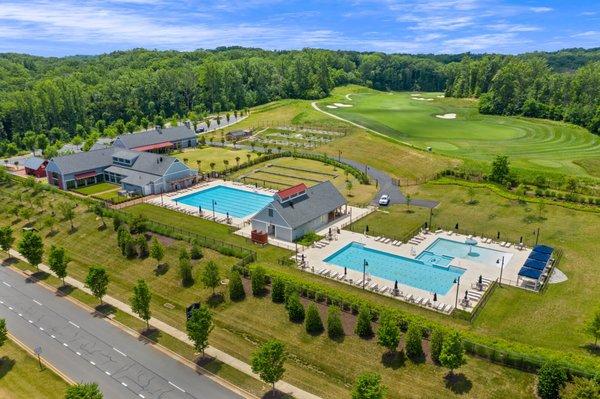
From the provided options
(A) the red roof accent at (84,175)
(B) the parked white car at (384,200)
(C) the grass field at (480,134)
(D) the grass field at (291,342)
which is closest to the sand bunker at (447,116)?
(C) the grass field at (480,134)

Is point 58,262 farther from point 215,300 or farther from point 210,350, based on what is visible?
point 210,350

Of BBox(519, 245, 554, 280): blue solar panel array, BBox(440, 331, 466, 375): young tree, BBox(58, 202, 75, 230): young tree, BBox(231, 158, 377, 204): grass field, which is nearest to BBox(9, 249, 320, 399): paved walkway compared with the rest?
BBox(440, 331, 466, 375): young tree

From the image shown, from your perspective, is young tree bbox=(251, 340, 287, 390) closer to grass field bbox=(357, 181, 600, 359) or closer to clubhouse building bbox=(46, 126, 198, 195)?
grass field bbox=(357, 181, 600, 359)

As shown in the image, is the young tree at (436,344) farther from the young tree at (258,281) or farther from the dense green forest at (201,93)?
the dense green forest at (201,93)

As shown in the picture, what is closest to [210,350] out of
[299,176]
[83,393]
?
[83,393]

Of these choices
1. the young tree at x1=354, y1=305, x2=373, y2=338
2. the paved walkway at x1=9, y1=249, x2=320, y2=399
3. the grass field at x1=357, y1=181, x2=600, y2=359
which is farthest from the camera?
the grass field at x1=357, y1=181, x2=600, y2=359

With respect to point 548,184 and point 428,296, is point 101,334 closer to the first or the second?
point 428,296
